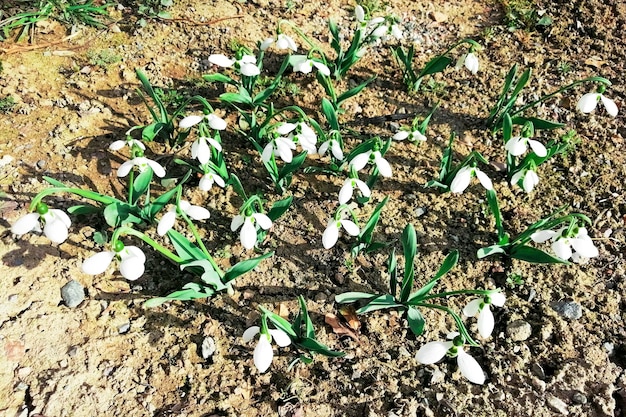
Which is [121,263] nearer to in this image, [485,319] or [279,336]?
[279,336]

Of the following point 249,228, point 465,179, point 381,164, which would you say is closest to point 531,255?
point 465,179

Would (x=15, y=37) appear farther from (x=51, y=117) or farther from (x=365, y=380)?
(x=365, y=380)

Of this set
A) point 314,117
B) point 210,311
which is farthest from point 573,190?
point 210,311

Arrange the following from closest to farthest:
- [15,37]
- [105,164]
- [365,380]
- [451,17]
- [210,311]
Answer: [365,380], [210,311], [105,164], [15,37], [451,17]

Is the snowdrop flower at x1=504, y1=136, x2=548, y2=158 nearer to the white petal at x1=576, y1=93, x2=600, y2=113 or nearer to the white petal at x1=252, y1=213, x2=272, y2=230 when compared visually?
the white petal at x1=576, y1=93, x2=600, y2=113

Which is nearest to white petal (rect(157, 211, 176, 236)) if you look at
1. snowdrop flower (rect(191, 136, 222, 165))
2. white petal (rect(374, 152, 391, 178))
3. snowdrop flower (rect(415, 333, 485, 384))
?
snowdrop flower (rect(191, 136, 222, 165))

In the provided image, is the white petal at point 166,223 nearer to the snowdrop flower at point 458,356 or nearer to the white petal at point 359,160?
the white petal at point 359,160
